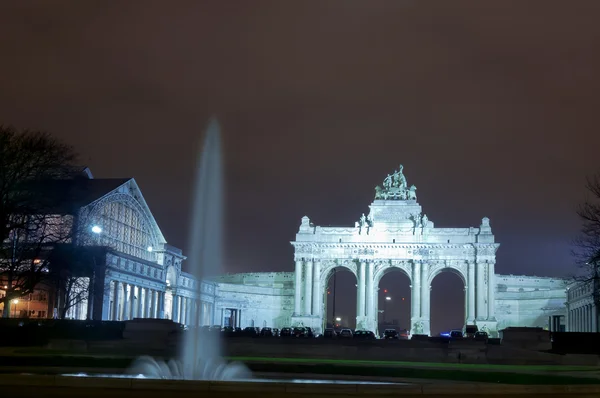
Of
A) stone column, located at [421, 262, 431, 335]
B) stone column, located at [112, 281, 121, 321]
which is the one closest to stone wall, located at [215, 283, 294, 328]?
stone column, located at [421, 262, 431, 335]

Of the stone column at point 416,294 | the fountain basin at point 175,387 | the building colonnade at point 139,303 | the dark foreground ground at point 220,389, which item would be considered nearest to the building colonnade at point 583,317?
the stone column at point 416,294

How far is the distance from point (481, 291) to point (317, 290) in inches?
1070

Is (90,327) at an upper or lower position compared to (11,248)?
lower

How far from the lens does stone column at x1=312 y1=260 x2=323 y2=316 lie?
468ft

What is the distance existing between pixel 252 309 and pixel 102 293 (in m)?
60.6

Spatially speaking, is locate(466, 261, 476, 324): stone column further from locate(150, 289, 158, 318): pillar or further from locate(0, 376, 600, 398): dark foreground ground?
locate(0, 376, 600, 398): dark foreground ground

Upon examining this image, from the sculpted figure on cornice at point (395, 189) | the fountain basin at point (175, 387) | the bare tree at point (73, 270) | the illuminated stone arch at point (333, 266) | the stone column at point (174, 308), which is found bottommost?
the fountain basin at point (175, 387)

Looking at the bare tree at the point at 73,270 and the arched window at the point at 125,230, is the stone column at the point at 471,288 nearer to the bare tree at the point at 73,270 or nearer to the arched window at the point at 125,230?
the arched window at the point at 125,230

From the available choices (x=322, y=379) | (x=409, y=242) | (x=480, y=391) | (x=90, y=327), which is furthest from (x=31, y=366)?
(x=409, y=242)

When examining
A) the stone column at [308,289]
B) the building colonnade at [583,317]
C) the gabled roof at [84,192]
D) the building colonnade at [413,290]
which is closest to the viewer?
the gabled roof at [84,192]

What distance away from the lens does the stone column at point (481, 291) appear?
13800 centimetres

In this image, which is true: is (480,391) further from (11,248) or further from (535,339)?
(11,248)

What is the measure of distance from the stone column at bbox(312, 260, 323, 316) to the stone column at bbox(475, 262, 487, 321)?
26.0 metres

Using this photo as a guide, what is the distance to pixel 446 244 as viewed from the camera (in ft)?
461
